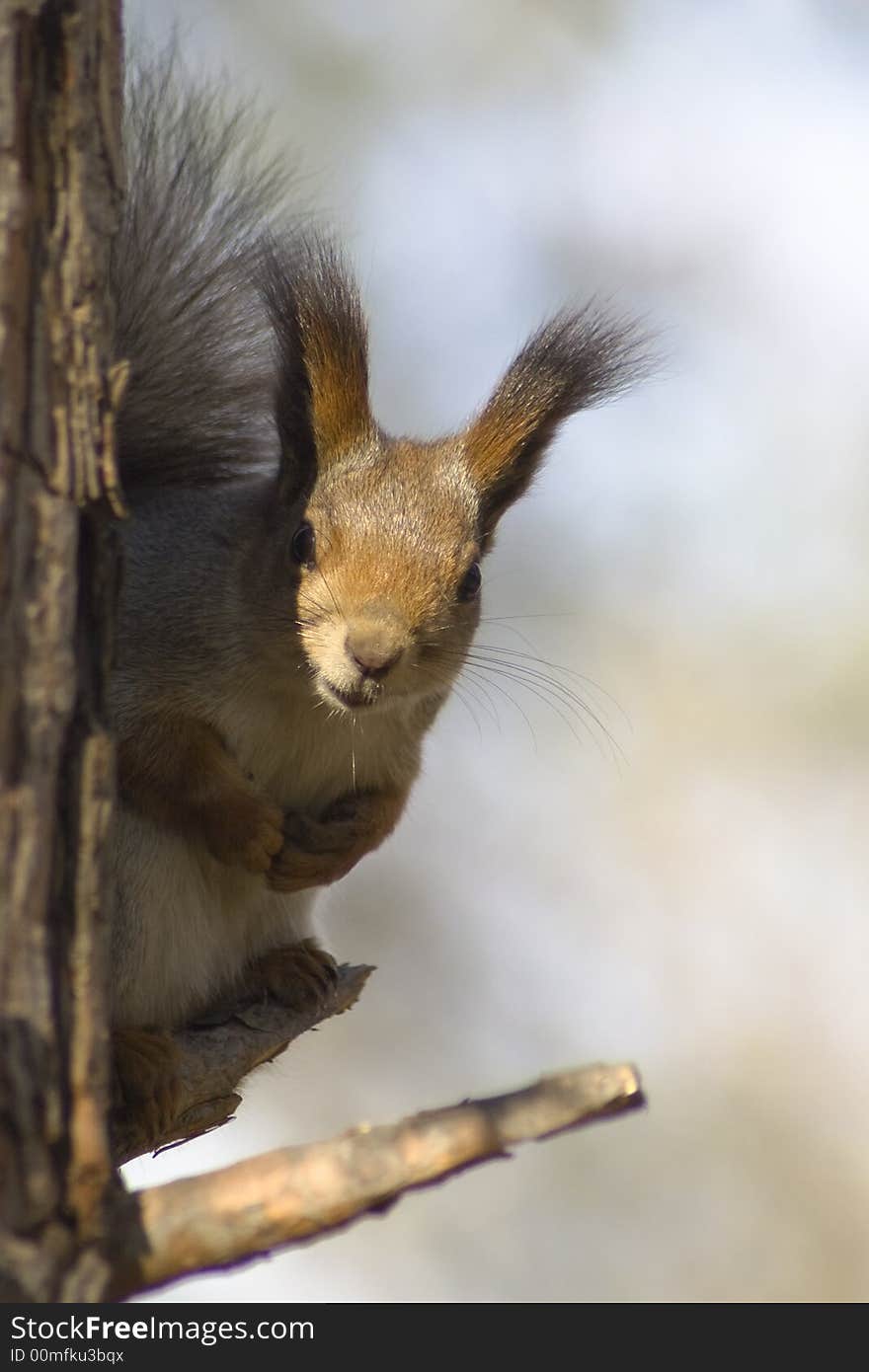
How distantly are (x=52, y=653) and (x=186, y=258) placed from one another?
110 cm

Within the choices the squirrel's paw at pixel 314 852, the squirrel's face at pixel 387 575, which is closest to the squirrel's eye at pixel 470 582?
the squirrel's face at pixel 387 575

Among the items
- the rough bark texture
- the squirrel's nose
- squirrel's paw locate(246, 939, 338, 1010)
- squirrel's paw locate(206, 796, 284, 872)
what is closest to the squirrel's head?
the squirrel's nose

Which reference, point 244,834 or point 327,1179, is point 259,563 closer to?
point 244,834

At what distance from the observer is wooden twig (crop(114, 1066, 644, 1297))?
102cm

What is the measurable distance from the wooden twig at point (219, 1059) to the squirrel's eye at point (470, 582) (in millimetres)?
599

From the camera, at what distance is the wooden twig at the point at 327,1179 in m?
1.02

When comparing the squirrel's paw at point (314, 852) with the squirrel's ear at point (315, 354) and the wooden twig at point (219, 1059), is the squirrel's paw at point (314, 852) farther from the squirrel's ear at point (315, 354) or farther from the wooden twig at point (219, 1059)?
the squirrel's ear at point (315, 354)

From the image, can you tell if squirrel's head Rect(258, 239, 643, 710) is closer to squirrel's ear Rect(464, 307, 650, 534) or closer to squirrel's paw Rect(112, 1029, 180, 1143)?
squirrel's ear Rect(464, 307, 650, 534)

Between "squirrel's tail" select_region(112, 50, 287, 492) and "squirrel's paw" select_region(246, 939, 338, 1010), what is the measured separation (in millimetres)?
774

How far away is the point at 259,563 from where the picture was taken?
81.2 inches

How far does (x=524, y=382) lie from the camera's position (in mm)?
2182

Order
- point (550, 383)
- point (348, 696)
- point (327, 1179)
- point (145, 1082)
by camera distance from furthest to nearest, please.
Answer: point (550, 383)
point (348, 696)
point (145, 1082)
point (327, 1179)

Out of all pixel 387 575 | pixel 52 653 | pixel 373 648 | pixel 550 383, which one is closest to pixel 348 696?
pixel 373 648

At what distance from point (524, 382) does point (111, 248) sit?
A: 1.10 metres
